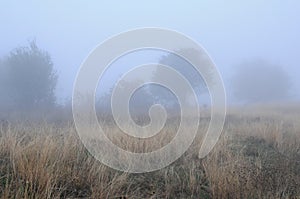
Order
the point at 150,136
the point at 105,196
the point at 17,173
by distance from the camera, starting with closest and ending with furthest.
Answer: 1. the point at 105,196
2. the point at 17,173
3. the point at 150,136

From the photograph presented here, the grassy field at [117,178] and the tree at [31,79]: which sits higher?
the tree at [31,79]

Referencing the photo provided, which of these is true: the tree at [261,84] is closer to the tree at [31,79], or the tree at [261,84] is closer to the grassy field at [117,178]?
the tree at [31,79]

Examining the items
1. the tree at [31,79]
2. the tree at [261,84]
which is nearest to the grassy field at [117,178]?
the tree at [31,79]

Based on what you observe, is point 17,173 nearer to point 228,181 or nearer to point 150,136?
point 228,181

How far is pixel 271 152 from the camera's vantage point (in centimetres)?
609

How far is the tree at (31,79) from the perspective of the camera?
1118 inches

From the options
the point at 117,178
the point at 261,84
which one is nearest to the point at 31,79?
the point at 117,178

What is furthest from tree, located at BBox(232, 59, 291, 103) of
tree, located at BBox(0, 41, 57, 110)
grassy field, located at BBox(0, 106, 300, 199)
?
grassy field, located at BBox(0, 106, 300, 199)

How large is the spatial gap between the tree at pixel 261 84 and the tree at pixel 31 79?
31.0 metres

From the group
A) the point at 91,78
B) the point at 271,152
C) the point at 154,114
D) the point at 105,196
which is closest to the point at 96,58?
the point at 91,78

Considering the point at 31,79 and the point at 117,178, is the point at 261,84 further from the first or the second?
the point at 117,178

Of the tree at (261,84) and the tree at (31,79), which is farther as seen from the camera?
the tree at (261,84)

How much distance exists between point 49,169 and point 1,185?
522 mm

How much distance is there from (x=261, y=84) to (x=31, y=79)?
34.9 m
